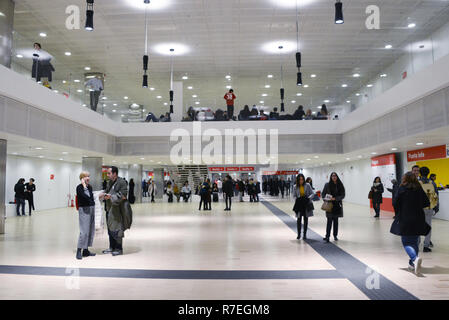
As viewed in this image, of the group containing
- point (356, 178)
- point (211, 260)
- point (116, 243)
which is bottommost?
point (211, 260)

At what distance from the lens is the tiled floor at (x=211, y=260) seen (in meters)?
4.21

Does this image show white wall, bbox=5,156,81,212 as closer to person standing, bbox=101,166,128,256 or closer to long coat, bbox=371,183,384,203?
person standing, bbox=101,166,128,256

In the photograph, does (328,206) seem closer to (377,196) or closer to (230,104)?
(377,196)

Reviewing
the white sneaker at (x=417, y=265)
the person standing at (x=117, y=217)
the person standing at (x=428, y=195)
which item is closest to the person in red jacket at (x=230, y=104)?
the person standing at (x=117, y=217)

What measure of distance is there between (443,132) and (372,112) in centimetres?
344

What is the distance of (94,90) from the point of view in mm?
14781

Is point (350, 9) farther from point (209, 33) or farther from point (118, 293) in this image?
point (118, 293)

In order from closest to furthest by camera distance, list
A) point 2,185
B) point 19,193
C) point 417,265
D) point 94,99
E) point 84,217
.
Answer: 1. point 417,265
2. point 84,217
3. point 2,185
4. point 94,99
5. point 19,193

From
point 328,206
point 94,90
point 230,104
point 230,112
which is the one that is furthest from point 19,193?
point 328,206

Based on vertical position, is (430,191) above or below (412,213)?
above

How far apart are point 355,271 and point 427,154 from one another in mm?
10646

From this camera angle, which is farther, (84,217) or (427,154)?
(427,154)

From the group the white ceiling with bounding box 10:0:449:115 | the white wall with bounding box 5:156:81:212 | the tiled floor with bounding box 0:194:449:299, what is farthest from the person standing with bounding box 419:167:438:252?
the white wall with bounding box 5:156:81:212

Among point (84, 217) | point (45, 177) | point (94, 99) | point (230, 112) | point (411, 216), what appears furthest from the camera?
point (45, 177)
